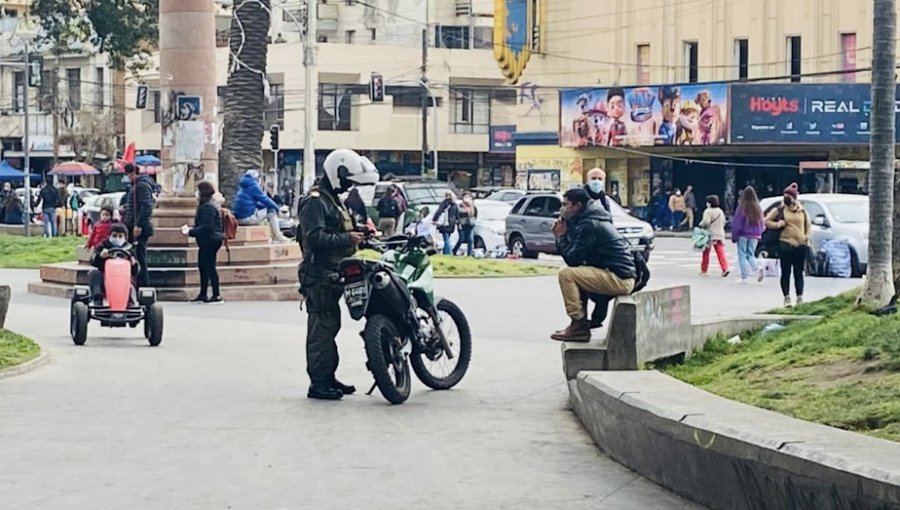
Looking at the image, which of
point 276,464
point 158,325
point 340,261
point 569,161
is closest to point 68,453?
point 276,464

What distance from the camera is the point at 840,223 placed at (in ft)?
99.4

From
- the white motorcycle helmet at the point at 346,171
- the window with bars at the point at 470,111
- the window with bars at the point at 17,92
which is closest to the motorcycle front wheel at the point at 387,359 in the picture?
the white motorcycle helmet at the point at 346,171

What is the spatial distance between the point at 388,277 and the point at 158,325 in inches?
200

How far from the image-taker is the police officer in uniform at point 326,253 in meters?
12.3

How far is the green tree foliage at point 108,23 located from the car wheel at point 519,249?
9626 mm

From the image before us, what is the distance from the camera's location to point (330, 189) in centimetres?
1255

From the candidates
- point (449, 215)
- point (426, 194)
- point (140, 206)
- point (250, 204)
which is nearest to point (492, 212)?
point (426, 194)

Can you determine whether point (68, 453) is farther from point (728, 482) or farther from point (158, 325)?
point (158, 325)

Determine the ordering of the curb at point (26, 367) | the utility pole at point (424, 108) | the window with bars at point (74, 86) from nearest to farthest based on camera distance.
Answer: the curb at point (26, 367), the utility pole at point (424, 108), the window with bars at point (74, 86)

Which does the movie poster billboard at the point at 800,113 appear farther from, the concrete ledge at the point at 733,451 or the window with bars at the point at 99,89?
the concrete ledge at the point at 733,451

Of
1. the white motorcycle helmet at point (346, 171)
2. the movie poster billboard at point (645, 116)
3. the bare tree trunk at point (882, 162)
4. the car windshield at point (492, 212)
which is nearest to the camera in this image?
the white motorcycle helmet at point (346, 171)

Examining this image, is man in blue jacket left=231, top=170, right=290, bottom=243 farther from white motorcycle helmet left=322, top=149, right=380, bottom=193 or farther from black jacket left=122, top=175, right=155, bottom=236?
white motorcycle helmet left=322, top=149, right=380, bottom=193

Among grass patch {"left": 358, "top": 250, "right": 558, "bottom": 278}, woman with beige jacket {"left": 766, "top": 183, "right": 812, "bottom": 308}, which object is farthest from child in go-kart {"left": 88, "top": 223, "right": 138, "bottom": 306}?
grass patch {"left": 358, "top": 250, "right": 558, "bottom": 278}

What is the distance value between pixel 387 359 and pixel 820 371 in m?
3.24
